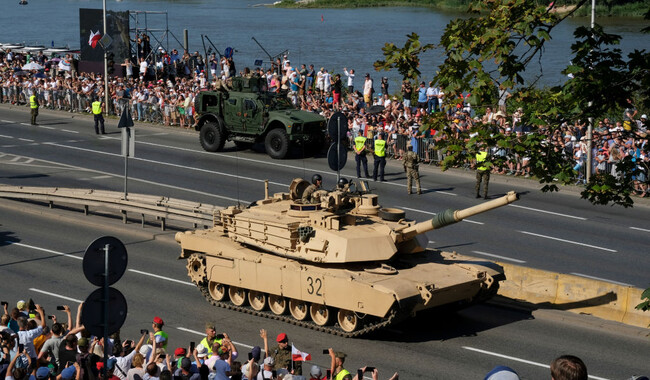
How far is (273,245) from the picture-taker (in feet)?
68.4

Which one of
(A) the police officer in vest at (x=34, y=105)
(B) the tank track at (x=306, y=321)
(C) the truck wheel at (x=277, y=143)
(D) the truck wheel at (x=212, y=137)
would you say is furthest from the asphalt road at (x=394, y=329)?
(A) the police officer in vest at (x=34, y=105)

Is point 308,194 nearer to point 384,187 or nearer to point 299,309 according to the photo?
point 299,309

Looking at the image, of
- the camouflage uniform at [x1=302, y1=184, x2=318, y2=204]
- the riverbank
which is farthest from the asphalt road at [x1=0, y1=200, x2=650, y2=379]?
the riverbank

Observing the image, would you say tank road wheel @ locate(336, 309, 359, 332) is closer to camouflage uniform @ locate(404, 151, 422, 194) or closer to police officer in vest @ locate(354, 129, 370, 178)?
camouflage uniform @ locate(404, 151, 422, 194)

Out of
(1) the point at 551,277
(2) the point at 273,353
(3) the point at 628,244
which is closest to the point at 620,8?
(3) the point at 628,244

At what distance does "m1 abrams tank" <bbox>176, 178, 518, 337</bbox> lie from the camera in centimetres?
1898

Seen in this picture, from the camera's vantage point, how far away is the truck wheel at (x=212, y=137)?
37.9 m

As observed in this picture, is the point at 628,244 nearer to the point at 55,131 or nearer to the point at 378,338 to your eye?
the point at 378,338

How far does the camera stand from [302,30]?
103 m

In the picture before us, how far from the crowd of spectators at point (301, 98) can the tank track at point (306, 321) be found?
9.51m

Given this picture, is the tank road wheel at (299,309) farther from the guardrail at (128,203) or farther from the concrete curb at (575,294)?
the guardrail at (128,203)

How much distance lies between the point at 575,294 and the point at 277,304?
5792 millimetres

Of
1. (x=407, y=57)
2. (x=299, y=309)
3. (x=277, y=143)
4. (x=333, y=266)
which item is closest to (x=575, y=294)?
(x=333, y=266)

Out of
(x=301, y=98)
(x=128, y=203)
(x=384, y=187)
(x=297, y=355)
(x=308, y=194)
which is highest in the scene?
(x=301, y=98)
